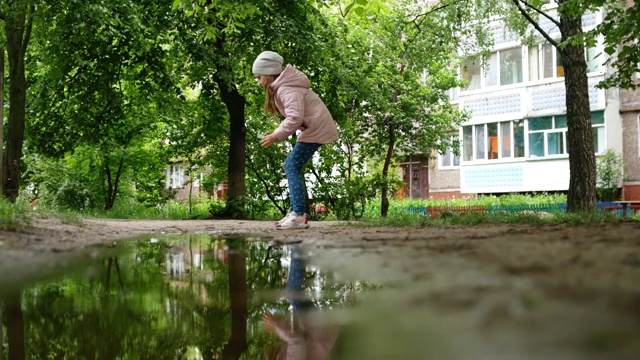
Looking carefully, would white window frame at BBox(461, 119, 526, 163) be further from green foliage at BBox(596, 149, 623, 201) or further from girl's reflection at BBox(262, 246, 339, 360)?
girl's reflection at BBox(262, 246, 339, 360)

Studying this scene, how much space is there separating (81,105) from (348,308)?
15.0m

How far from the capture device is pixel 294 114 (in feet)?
23.7

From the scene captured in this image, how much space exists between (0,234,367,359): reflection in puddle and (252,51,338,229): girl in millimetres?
4078

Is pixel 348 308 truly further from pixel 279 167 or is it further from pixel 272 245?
pixel 279 167

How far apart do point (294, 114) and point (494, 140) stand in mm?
26259

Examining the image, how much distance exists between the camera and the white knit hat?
24.1 feet

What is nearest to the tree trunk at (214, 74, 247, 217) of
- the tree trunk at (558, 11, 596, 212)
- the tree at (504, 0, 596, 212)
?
the tree at (504, 0, 596, 212)

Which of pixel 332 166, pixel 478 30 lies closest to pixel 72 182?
pixel 332 166

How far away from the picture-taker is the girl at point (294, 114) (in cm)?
724

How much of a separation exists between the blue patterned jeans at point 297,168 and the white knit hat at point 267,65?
0.91 meters

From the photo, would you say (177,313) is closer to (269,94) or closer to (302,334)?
(302,334)

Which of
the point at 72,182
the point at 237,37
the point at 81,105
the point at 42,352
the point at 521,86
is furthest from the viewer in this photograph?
the point at 521,86

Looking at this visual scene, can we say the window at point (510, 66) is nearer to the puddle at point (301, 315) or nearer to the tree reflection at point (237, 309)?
the tree reflection at point (237, 309)

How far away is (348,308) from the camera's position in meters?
1.88
